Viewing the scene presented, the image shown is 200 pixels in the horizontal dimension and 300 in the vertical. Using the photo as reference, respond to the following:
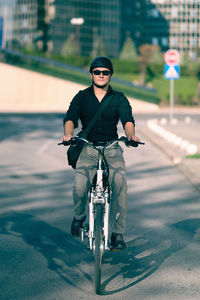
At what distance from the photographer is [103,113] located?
549 centimetres

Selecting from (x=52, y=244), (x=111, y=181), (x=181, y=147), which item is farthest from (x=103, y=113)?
(x=181, y=147)

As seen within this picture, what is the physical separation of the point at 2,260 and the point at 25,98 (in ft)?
152

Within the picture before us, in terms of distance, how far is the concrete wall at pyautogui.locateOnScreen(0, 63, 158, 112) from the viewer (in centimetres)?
5050

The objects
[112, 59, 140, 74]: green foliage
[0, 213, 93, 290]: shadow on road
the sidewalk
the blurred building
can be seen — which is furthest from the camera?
the blurred building

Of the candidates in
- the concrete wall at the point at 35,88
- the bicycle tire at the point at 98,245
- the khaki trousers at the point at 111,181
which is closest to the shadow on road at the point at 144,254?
the bicycle tire at the point at 98,245

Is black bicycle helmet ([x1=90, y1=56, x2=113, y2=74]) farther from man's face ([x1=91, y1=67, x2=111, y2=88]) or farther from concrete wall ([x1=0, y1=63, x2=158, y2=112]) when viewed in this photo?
concrete wall ([x1=0, y1=63, x2=158, y2=112])

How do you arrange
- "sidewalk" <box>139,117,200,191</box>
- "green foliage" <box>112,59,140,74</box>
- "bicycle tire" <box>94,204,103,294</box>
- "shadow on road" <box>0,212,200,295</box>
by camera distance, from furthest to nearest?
"green foliage" <box>112,59,140,74</box> → "sidewalk" <box>139,117,200,191</box> → "shadow on road" <box>0,212,200,295</box> → "bicycle tire" <box>94,204,103,294</box>

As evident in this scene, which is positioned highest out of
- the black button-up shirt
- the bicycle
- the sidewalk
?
the black button-up shirt

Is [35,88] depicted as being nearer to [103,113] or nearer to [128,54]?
[128,54]

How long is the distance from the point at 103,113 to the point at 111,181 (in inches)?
25.3

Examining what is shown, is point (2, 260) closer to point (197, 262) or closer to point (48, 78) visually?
point (197, 262)

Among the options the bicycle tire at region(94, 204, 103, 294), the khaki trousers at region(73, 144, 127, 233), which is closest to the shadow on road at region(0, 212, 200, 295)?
the bicycle tire at region(94, 204, 103, 294)

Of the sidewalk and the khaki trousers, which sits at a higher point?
the khaki trousers

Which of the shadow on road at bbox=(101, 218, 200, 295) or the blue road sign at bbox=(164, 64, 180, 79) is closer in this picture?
the shadow on road at bbox=(101, 218, 200, 295)
